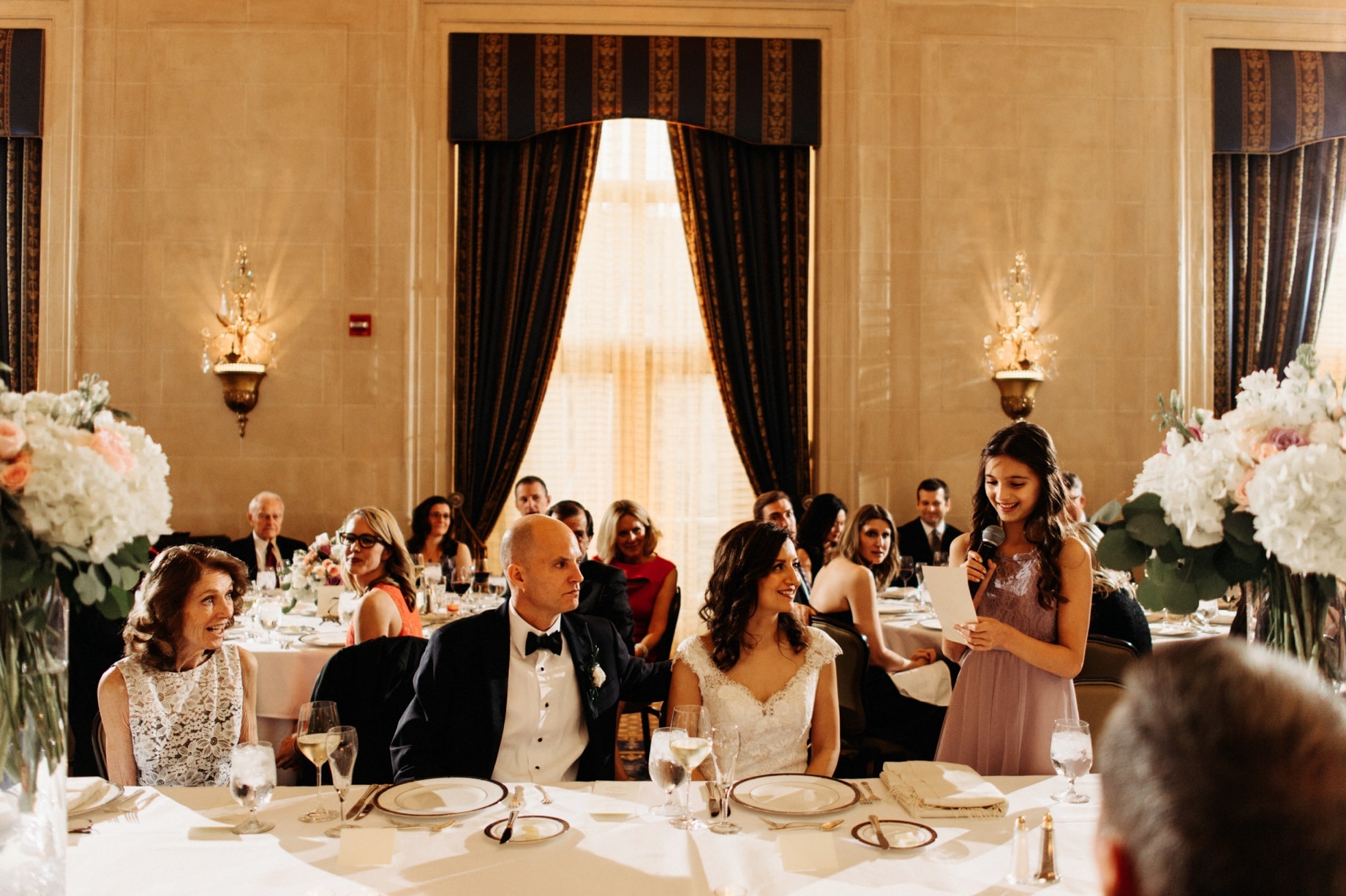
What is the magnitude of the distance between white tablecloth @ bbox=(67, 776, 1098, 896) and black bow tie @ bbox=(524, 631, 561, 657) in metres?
0.68

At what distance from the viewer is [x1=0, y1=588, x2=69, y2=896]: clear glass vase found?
153cm

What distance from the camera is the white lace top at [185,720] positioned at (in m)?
2.71

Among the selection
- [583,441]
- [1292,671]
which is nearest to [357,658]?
[1292,671]

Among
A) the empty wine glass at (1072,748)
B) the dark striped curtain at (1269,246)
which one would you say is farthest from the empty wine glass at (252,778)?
the dark striped curtain at (1269,246)

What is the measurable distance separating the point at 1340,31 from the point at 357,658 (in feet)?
28.4

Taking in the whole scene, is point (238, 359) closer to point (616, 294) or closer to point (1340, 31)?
point (616, 294)

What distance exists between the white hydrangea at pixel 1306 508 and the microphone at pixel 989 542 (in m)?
1.40

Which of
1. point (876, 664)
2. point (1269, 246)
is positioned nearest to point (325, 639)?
point (876, 664)

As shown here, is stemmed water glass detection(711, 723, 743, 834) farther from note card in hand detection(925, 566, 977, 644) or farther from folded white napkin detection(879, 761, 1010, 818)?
note card in hand detection(925, 566, 977, 644)

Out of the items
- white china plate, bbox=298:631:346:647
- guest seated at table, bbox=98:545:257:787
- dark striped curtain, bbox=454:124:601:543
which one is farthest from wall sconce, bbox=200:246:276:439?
guest seated at table, bbox=98:545:257:787

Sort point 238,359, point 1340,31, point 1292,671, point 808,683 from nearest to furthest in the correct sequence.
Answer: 1. point 1292,671
2. point 808,683
3. point 238,359
4. point 1340,31

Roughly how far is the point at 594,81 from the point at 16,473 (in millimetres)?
6796

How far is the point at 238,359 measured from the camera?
24.2ft

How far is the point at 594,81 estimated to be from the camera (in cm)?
769
